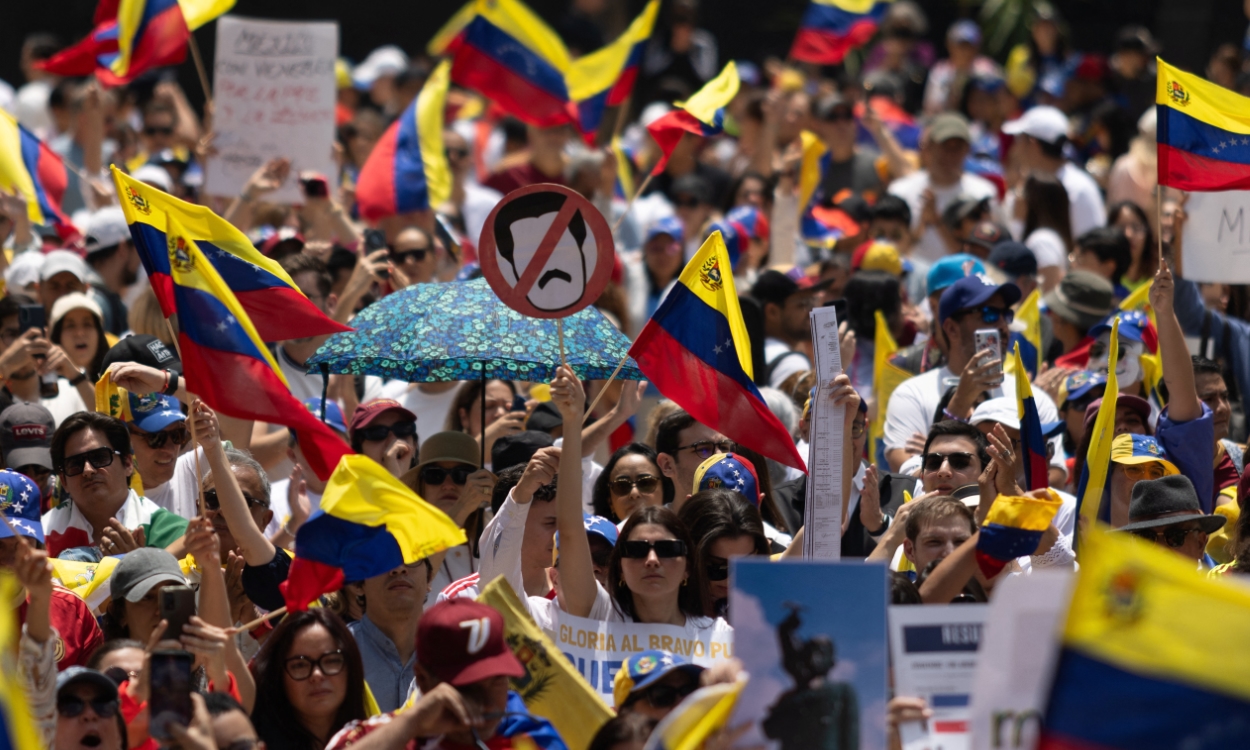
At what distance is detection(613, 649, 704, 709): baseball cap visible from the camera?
4.62 m

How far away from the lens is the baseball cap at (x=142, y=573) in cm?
528

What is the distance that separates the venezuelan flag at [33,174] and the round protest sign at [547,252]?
3.97m

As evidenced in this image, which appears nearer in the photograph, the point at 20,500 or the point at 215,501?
the point at 20,500

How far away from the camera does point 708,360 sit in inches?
242

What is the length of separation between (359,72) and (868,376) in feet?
36.7

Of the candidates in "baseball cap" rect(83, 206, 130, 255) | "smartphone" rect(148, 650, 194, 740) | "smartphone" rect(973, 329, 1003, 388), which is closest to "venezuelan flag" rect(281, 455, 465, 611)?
"smartphone" rect(148, 650, 194, 740)

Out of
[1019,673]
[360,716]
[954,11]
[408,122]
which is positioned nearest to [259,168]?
[408,122]

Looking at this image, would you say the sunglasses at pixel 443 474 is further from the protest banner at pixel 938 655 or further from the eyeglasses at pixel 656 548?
the protest banner at pixel 938 655

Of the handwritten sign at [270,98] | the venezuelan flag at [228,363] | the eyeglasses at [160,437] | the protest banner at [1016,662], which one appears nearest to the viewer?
the protest banner at [1016,662]

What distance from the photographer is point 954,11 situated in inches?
778

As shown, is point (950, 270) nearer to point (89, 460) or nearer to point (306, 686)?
point (89, 460)

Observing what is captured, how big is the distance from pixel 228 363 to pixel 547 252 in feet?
3.67

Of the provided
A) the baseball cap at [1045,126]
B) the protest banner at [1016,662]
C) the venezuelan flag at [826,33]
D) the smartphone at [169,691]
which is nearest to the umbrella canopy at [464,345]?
the smartphone at [169,691]

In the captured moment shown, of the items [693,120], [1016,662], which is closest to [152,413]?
[693,120]
